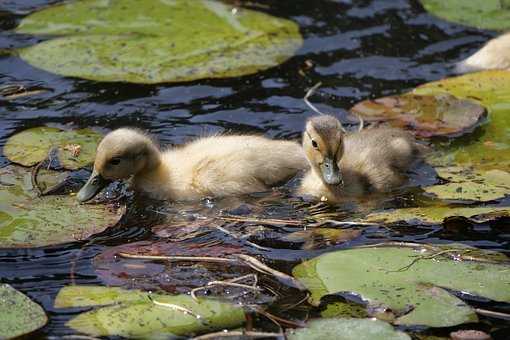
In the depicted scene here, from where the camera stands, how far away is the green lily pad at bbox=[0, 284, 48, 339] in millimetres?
3633

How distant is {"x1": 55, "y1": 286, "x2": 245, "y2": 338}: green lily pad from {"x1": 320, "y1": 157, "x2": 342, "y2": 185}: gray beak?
1178 mm

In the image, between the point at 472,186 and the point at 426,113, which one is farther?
the point at 426,113

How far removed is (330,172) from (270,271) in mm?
877

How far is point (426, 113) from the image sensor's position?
5.63m

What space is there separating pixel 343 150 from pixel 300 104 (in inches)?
41.7

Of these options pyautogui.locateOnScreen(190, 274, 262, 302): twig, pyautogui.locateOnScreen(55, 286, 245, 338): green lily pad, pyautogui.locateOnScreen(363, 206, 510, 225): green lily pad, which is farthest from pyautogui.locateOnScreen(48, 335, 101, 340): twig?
pyautogui.locateOnScreen(363, 206, 510, 225): green lily pad

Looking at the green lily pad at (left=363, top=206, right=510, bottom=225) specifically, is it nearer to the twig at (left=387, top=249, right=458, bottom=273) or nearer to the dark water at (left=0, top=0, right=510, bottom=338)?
the dark water at (left=0, top=0, right=510, bottom=338)

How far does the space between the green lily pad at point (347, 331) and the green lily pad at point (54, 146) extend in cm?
181

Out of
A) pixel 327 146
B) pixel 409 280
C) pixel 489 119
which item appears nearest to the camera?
pixel 409 280

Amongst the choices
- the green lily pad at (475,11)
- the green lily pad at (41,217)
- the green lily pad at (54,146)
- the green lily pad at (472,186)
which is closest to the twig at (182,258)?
the green lily pad at (41,217)

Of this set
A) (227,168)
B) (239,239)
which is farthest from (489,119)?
(239,239)

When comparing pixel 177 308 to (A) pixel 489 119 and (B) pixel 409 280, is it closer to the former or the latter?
(B) pixel 409 280

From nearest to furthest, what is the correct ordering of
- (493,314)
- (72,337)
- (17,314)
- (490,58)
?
(72,337), (17,314), (493,314), (490,58)

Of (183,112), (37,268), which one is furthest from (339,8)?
(37,268)
